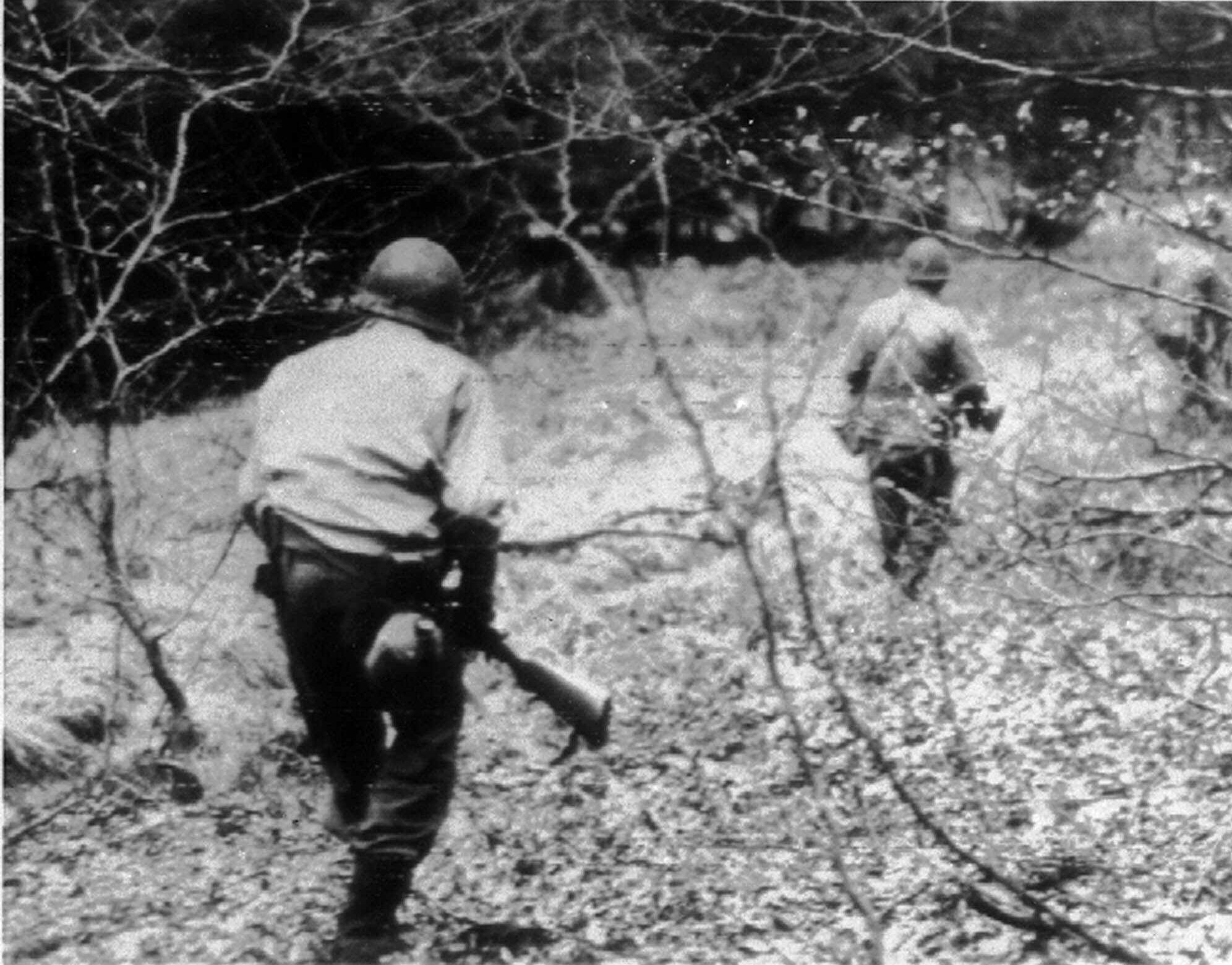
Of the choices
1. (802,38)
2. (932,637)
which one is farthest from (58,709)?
(802,38)

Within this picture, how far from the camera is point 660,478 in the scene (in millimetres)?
3188

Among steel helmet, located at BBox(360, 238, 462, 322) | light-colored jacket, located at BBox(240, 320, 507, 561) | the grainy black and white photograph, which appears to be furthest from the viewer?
the grainy black and white photograph

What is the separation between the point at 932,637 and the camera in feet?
10.5

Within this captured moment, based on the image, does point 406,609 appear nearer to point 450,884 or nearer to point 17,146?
point 450,884

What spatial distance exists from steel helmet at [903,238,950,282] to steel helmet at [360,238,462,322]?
1.01 metres

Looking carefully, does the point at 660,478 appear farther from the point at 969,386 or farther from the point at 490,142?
the point at 490,142

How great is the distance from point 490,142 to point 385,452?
2.59ft

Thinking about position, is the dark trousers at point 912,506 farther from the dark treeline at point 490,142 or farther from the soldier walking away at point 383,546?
the soldier walking away at point 383,546

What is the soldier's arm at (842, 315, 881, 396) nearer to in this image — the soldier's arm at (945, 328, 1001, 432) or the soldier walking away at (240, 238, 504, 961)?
the soldier's arm at (945, 328, 1001, 432)

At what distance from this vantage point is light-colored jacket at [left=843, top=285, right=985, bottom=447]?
10.3ft

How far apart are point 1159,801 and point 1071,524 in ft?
2.22

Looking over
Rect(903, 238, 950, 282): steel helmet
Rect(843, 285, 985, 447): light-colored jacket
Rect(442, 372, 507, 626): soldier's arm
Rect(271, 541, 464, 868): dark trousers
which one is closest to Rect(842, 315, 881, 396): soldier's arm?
Rect(843, 285, 985, 447): light-colored jacket

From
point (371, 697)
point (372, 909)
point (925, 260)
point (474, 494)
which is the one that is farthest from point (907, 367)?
point (372, 909)

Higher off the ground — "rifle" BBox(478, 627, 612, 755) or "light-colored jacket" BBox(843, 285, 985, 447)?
"light-colored jacket" BBox(843, 285, 985, 447)
